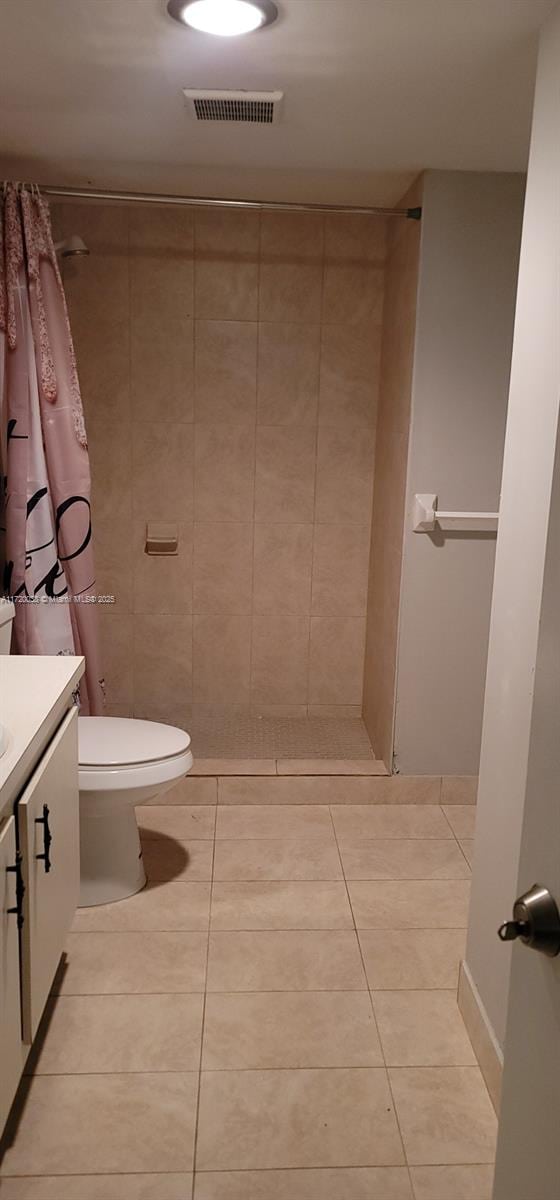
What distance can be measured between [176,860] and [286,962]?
59 centimetres

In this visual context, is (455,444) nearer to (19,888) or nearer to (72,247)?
(72,247)

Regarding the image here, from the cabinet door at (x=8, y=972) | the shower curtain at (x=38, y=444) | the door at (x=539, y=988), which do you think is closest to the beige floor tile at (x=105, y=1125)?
the cabinet door at (x=8, y=972)

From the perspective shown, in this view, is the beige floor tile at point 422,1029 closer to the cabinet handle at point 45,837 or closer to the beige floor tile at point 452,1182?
the beige floor tile at point 452,1182

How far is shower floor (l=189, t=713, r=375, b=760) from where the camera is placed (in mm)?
3248

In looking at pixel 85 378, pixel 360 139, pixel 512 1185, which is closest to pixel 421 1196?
pixel 512 1185

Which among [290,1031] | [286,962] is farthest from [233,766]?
[290,1031]

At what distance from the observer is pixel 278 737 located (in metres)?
3.41

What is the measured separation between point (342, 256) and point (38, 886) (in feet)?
8.41

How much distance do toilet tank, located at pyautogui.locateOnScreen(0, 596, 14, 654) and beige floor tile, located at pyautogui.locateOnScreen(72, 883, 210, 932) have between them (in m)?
0.75

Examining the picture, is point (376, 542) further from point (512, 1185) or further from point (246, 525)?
point (512, 1185)

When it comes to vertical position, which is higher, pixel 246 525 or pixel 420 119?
pixel 420 119

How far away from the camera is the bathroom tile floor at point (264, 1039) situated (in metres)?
1.61

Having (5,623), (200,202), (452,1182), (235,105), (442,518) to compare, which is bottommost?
(452,1182)

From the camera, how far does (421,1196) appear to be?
156cm
